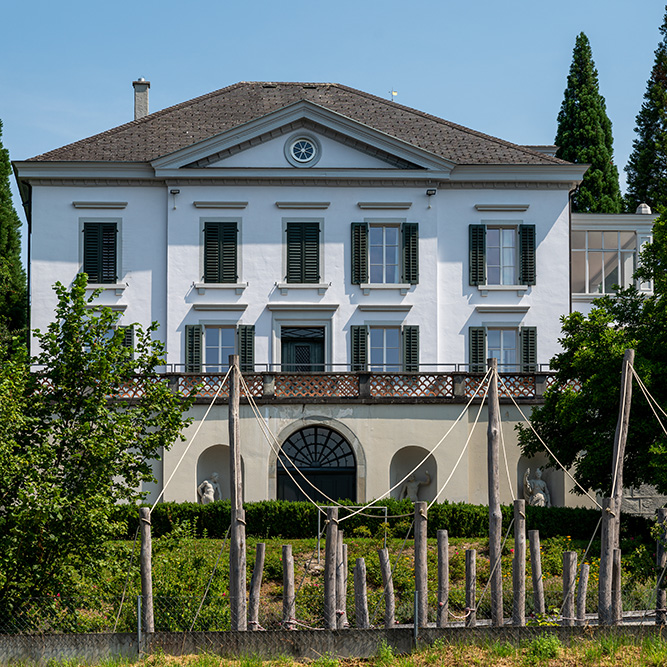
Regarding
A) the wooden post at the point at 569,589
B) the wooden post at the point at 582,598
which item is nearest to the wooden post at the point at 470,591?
the wooden post at the point at 569,589

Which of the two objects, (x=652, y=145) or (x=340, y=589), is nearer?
(x=340, y=589)

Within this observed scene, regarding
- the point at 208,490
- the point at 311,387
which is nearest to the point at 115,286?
the point at 311,387

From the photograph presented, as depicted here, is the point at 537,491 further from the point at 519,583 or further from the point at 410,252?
the point at 519,583

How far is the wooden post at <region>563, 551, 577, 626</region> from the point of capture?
71.1ft

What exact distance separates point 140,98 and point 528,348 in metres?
17.6

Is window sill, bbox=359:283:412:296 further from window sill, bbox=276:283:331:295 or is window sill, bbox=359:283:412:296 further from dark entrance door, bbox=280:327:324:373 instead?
dark entrance door, bbox=280:327:324:373

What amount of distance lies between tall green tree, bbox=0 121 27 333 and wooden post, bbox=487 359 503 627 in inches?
1172

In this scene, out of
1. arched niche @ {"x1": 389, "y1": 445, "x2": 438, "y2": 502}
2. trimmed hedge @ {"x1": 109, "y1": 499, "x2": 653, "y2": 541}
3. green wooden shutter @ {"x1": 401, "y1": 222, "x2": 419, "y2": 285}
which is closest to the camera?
trimmed hedge @ {"x1": 109, "y1": 499, "x2": 653, "y2": 541}

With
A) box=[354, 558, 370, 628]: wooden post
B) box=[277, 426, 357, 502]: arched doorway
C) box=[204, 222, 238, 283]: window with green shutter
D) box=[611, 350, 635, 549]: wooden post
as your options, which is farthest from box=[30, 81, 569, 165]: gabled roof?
box=[354, 558, 370, 628]: wooden post

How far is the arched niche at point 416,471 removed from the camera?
1496 inches

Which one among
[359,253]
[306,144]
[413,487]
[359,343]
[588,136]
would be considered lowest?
A: [413,487]

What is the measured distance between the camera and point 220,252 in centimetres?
4131

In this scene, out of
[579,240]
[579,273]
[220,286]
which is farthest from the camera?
[579,273]

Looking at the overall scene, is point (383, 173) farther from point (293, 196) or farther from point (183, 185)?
point (183, 185)
